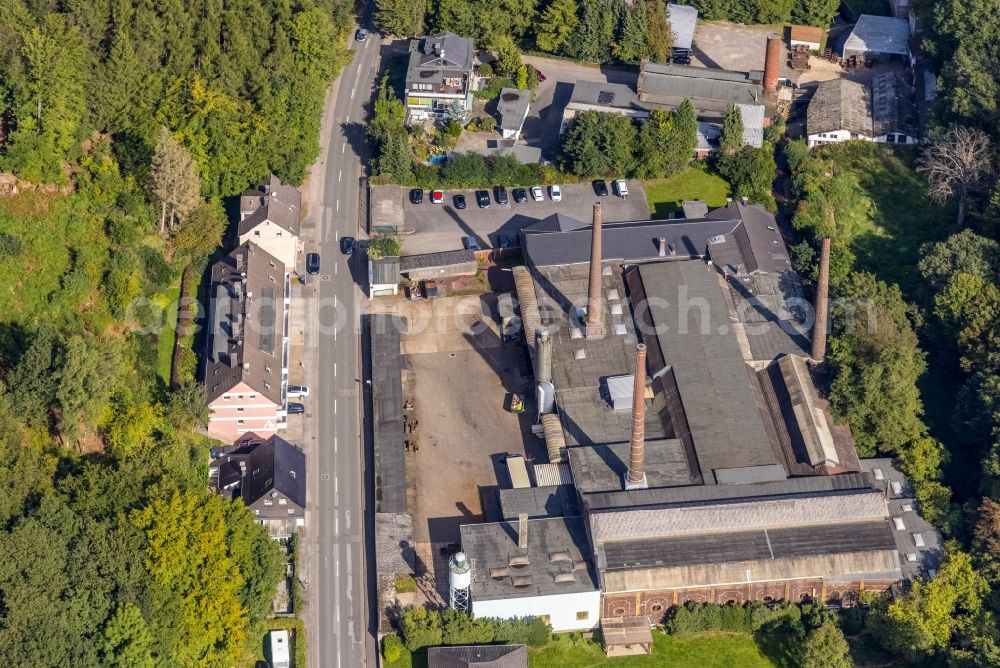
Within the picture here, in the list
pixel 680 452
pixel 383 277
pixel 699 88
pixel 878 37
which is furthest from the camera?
pixel 878 37

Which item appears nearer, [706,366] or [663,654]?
[663,654]

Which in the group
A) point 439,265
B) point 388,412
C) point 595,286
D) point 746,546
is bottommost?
point 746,546

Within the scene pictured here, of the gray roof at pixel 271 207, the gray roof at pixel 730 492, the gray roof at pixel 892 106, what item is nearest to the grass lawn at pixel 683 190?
the gray roof at pixel 892 106

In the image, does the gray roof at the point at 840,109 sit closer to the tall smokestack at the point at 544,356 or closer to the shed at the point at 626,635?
the tall smokestack at the point at 544,356

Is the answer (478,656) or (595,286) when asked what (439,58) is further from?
(478,656)

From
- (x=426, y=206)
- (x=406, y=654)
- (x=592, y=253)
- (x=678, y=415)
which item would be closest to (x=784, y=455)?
(x=678, y=415)

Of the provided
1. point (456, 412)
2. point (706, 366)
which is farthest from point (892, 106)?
point (456, 412)

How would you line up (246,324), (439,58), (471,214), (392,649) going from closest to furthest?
1. (392,649)
2. (246,324)
3. (471,214)
4. (439,58)
